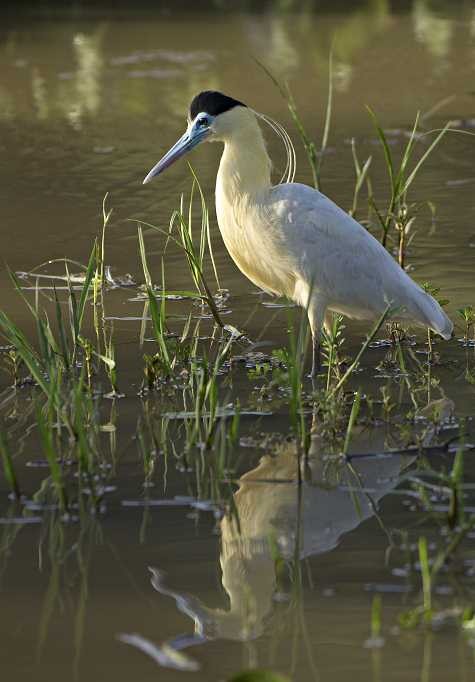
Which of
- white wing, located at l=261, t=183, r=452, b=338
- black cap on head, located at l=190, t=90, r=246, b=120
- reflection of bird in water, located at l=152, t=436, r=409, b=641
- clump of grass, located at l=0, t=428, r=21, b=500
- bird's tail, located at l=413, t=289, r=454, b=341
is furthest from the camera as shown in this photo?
black cap on head, located at l=190, t=90, r=246, b=120

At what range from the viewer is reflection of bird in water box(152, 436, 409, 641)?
3.35 meters

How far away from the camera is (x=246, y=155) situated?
5.40 m

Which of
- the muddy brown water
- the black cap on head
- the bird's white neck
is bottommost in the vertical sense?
the muddy brown water

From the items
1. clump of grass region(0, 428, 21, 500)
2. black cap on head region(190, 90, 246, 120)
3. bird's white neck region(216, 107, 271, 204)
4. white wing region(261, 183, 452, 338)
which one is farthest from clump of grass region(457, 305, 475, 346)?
clump of grass region(0, 428, 21, 500)

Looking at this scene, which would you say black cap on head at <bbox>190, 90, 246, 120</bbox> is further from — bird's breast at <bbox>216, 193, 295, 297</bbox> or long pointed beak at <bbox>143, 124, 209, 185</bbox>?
bird's breast at <bbox>216, 193, 295, 297</bbox>

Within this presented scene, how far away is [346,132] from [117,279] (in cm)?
333

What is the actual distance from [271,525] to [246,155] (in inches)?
78.6

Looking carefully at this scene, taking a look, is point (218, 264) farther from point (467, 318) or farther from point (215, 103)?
point (467, 318)

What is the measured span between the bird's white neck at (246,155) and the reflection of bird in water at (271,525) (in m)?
1.38

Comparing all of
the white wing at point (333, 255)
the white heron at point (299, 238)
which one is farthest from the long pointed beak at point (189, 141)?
the white wing at point (333, 255)

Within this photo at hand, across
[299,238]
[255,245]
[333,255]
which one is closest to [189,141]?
[255,245]

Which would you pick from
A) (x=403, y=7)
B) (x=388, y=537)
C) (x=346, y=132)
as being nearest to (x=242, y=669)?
(x=388, y=537)

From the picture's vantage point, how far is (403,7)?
14.2 metres

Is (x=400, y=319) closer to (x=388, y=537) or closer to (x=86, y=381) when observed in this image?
(x=86, y=381)
